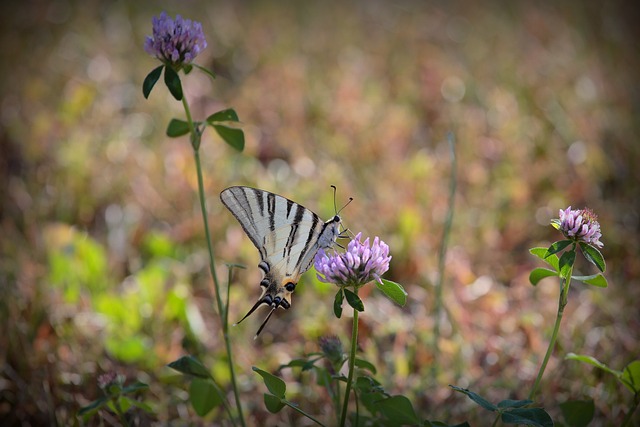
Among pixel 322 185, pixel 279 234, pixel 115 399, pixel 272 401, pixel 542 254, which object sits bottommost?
pixel 115 399

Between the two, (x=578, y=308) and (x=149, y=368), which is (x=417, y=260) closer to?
(x=578, y=308)

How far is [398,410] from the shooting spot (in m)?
1.43

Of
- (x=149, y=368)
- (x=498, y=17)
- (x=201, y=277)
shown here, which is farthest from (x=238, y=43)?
(x=149, y=368)

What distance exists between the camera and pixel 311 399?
2.02m

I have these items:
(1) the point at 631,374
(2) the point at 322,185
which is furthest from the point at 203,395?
(2) the point at 322,185

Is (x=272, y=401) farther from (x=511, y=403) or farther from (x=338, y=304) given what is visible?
(x=511, y=403)

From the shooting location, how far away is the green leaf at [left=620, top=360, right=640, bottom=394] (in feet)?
4.72

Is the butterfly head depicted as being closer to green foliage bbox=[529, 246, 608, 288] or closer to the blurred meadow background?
the blurred meadow background

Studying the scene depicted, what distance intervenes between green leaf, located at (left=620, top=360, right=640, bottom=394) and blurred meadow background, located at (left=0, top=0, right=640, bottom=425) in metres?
0.46

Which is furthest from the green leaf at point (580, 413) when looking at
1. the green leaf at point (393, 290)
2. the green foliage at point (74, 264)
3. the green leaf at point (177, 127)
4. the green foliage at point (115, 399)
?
the green foliage at point (74, 264)

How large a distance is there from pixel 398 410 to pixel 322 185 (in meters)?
1.71

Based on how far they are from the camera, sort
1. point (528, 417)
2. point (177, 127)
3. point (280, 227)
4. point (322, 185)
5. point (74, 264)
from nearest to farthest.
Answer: point (528, 417)
point (280, 227)
point (177, 127)
point (74, 264)
point (322, 185)

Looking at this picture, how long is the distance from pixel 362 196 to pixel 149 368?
1.28 metres

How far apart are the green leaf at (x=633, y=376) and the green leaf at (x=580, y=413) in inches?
5.7
